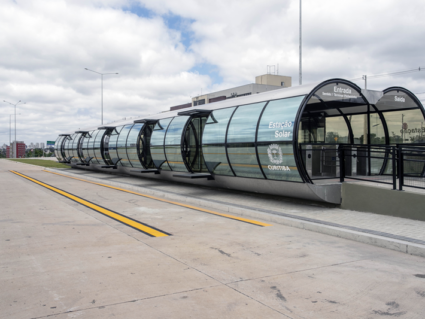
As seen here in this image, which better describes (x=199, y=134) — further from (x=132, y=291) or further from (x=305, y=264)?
(x=132, y=291)

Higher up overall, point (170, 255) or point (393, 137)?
point (393, 137)

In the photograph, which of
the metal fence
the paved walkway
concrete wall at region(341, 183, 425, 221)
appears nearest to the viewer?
the paved walkway

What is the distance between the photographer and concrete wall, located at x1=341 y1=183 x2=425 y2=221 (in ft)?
24.7

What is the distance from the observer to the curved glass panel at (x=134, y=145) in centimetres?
1752

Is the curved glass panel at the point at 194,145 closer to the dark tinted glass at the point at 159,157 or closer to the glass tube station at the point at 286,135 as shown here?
the glass tube station at the point at 286,135

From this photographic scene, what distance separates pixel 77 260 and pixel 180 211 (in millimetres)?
4477

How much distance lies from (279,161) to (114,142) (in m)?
13.1

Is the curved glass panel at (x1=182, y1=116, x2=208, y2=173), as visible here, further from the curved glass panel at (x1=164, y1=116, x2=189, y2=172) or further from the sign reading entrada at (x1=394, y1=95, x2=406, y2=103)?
the sign reading entrada at (x1=394, y1=95, x2=406, y2=103)

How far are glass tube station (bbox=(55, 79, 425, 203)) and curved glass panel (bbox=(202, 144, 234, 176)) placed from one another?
1.3 inches

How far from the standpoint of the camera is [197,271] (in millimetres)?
4762

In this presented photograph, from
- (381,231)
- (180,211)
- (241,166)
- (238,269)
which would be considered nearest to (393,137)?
(241,166)

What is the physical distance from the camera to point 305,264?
5.13 m

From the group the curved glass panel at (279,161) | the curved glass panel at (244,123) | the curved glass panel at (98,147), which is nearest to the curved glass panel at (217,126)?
the curved glass panel at (244,123)

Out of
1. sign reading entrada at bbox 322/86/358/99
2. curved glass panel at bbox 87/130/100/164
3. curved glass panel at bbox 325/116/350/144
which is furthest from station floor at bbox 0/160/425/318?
curved glass panel at bbox 87/130/100/164
